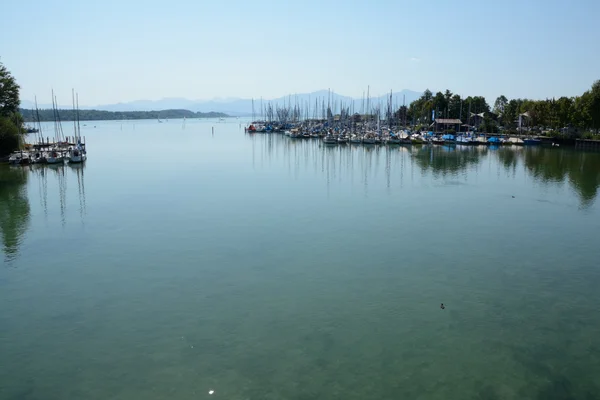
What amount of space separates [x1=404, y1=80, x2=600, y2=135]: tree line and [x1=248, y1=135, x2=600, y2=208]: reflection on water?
28.0 feet

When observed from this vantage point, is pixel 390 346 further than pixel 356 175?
No

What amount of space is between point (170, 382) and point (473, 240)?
15.8 meters

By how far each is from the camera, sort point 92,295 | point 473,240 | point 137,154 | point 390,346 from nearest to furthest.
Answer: point 390,346 < point 92,295 < point 473,240 < point 137,154

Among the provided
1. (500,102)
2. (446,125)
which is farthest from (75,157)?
(500,102)

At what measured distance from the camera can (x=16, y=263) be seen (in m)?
18.1

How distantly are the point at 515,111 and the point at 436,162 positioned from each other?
52.4m

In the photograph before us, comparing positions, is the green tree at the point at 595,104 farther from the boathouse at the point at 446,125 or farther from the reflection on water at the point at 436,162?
the boathouse at the point at 446,125

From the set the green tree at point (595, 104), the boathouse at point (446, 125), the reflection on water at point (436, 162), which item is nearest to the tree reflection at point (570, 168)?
the reflection on water at point (436, 162)

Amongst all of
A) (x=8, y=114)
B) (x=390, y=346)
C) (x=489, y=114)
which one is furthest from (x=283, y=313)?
(x=489, y=114)

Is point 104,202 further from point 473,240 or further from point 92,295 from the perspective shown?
point 473,240

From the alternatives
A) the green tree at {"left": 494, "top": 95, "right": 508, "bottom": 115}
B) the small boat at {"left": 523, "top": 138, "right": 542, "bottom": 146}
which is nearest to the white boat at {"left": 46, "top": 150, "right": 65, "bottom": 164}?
the small boat at {"left": 523, "top": 138, "right": 542, "bottom": 146}

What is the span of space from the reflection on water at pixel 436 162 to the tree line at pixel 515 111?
8523mm

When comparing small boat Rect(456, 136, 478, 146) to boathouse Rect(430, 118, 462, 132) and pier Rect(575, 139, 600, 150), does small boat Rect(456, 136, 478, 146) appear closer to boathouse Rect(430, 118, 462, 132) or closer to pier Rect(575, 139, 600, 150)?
boathouse Rect(430, 118, 462, 132)

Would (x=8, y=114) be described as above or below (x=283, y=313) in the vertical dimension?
above
